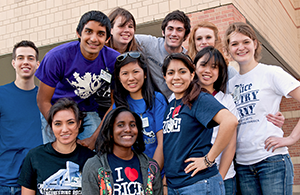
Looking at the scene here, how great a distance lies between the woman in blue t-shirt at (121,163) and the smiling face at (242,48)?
1.33 m

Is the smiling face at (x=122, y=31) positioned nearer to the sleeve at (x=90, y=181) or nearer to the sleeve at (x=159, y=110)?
the sleeve at (x=159, y=110)

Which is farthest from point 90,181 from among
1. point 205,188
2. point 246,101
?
point 246,101

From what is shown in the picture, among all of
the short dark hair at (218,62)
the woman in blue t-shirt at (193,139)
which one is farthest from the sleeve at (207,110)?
the short dark hair at (218,62)

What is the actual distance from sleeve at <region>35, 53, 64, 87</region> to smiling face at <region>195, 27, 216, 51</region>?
177 centimetres

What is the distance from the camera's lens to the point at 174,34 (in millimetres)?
3775

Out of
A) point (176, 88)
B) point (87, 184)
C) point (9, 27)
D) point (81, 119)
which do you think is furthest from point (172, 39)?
point (9, 27)

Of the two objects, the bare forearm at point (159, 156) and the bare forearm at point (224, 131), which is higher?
the bare forearm at point (224, 131)

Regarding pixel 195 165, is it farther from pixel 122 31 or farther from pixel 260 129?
pixel 122 31

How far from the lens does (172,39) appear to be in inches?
149

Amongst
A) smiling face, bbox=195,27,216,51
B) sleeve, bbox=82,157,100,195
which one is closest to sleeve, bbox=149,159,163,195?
sleeve, bbox=82,157,100,195

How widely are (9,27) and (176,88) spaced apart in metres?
8.59

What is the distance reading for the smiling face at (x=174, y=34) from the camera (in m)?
3.79

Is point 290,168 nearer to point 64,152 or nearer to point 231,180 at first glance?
point 231,180

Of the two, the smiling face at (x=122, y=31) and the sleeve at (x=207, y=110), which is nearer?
the sleeve at (x=207, y=110)
